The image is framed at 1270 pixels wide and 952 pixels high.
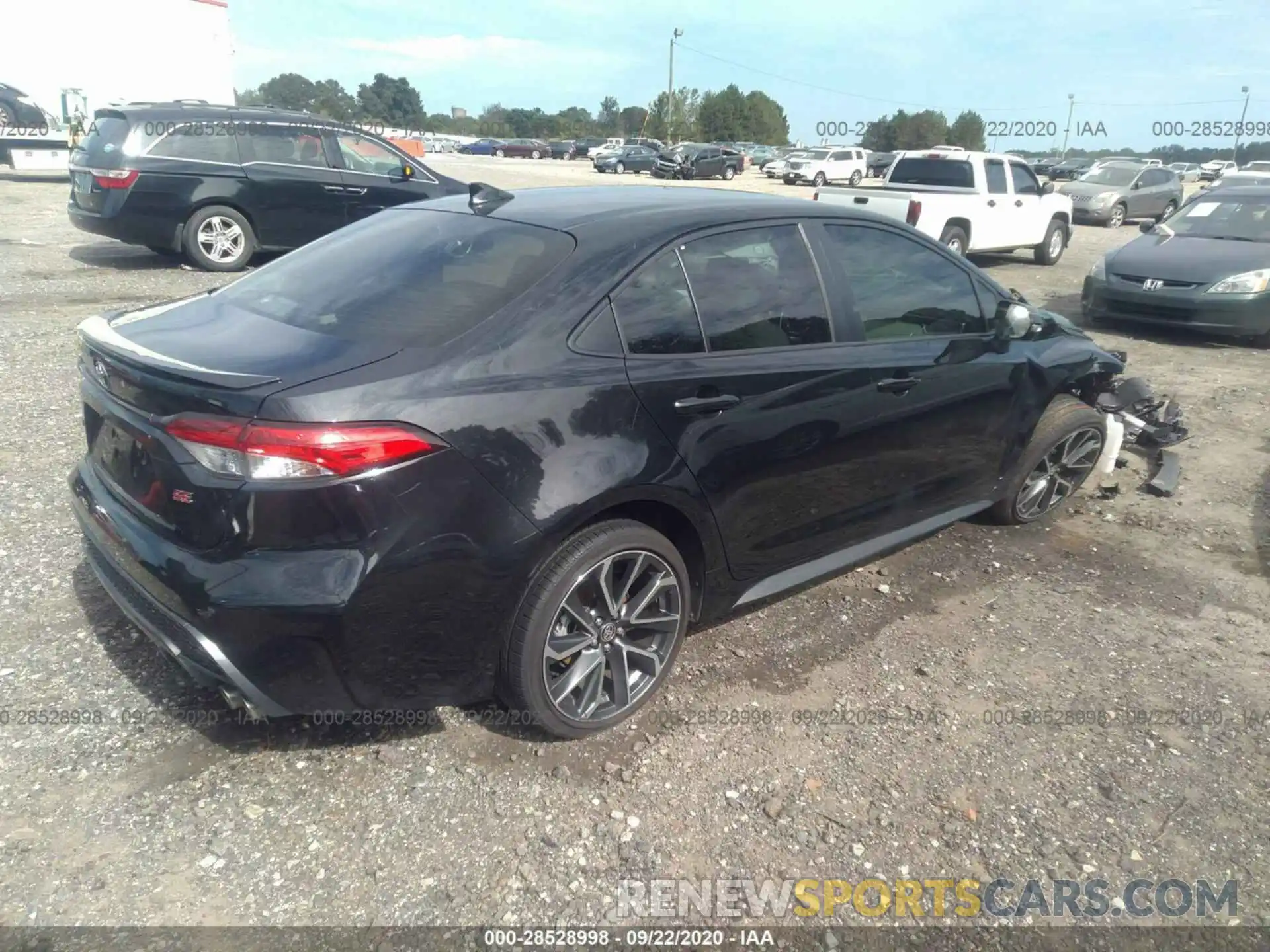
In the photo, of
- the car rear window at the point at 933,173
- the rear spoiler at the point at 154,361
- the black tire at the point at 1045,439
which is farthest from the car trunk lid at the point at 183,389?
the car rear window at the point at 933,173

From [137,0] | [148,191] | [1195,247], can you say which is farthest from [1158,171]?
[137,0]

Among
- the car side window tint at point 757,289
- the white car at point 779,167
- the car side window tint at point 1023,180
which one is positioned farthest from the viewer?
the white car at point 779,167

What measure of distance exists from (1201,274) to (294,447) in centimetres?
962

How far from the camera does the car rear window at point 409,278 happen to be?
2684mm

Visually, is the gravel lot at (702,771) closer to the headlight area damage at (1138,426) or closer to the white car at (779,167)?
the headlight area damage at (1138,426)

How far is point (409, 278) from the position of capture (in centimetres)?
294

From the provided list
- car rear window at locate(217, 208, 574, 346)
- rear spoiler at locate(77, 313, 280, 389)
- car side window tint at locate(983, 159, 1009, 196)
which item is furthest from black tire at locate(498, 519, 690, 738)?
car side window tint at locate(983, 159, 1009, 196)

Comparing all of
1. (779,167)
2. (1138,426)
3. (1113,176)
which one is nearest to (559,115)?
(779,167)

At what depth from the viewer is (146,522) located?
257 centimetres

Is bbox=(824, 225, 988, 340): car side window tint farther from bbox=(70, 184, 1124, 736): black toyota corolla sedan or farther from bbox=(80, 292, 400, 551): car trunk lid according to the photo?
bbox=(80, 292, 400, 551): car trunk lid

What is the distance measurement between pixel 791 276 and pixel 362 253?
1.59m

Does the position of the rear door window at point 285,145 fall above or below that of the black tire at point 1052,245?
above

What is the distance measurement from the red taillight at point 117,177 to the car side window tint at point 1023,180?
11835 mm

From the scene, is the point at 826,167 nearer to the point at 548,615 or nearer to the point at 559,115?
the point at 548,615
